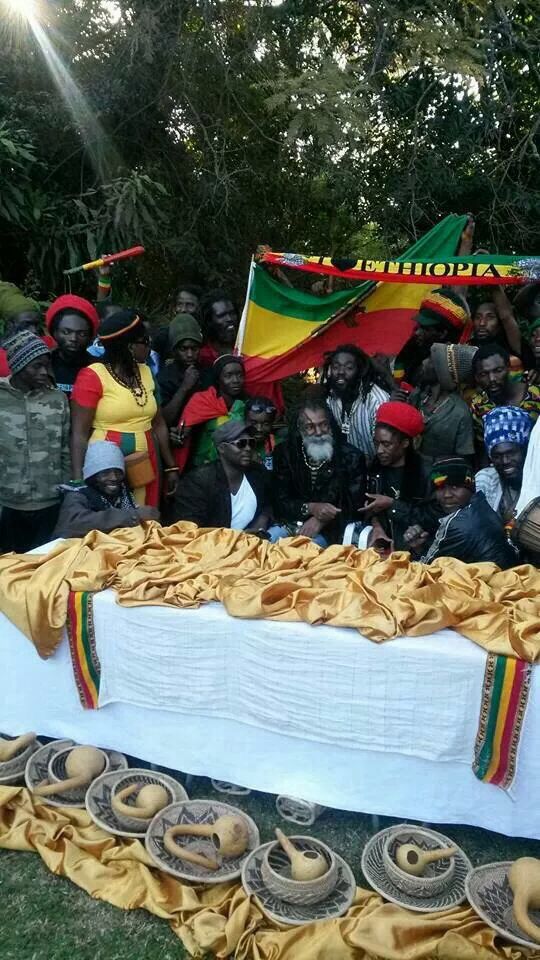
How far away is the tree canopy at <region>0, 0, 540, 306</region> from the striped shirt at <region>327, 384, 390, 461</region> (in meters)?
2.90

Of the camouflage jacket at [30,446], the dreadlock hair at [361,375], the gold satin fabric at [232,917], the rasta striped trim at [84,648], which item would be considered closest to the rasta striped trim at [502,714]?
the gold satin fabric at [232,917]

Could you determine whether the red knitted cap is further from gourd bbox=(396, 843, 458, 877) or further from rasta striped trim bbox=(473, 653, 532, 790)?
gourd bbox=(396, 843, 458, 877)

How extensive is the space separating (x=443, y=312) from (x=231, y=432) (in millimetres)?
1731

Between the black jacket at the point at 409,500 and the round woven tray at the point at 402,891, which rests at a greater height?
the black jacket at the point at 409,500

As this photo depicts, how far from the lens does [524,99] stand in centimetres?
716

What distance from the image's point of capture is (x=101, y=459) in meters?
3.67

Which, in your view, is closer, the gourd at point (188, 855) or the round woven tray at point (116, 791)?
the gourd at point (188, 855)

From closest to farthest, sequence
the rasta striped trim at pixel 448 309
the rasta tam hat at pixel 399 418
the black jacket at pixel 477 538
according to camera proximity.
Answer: the black jacket at pixel 477 538 → the rasta tam hat at pixel 399 418 → the rasta striped trim at pixel 448 309

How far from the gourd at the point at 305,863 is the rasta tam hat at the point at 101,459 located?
6.57 feet

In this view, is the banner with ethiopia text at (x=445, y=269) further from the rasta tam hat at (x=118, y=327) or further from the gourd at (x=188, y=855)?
the gourd at (x=188, y=855)

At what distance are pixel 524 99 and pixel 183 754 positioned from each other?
7033 mm

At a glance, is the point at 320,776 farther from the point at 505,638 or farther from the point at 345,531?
the point at 345,531

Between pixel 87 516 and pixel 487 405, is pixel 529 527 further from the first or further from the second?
pixel 87 516

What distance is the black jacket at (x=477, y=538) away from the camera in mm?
3240
